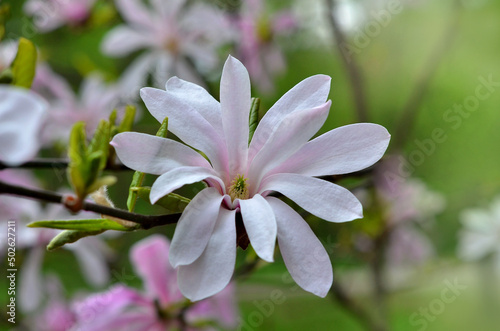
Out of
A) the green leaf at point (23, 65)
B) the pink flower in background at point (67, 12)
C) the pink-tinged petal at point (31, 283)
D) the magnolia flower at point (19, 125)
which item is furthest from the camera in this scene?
the pink flower in background at point (67, 12)

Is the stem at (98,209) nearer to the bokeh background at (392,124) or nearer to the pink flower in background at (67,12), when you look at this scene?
the bokeh background at (392,124)

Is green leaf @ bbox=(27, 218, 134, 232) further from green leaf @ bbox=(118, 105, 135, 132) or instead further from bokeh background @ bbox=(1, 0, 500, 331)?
bokeh background @ bbox=(1, 0, 500, 331)

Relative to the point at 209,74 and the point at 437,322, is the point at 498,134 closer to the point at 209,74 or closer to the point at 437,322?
the point at 437,322

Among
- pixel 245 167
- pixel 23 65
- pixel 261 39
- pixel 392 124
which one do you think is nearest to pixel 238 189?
pixel 245 167

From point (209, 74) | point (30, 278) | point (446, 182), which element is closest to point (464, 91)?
point (446, 182)

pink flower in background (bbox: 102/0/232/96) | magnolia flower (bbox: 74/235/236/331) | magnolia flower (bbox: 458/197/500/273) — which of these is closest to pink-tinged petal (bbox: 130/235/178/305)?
magnolia flower (bbox: 74/235/236/331)

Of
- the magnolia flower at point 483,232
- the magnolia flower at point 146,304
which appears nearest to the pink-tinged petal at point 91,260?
the magnolia flower at point 146,304

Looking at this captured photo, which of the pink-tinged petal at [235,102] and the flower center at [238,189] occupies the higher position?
the pink-tinged petal at [235,102]
